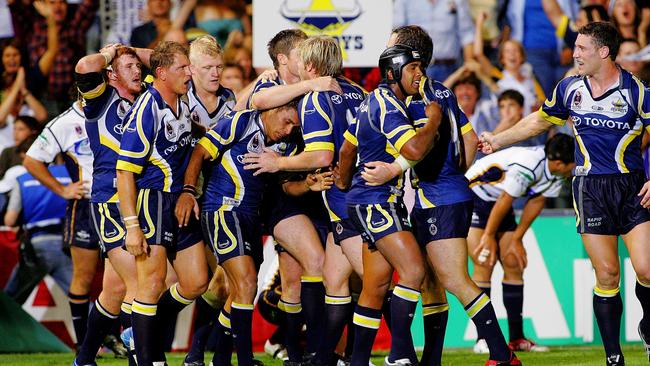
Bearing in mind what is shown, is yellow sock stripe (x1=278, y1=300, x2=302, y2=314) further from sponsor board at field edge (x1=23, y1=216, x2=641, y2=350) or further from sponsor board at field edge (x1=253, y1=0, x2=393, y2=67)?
sponsor board at field edge (x1=253, y1=0, x2=393, y2=67)

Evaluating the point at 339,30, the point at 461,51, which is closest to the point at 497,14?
the point at 461,51

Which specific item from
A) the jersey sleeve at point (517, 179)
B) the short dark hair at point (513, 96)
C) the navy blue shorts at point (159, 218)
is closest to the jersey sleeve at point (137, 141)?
the navy blue shorts at point (159, 218)

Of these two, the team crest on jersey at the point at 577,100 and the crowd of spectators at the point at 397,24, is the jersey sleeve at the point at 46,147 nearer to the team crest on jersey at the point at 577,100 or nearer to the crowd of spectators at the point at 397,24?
the crowd of spectators at the point at 397,24

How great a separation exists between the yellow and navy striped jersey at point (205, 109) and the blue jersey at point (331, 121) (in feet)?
2.85

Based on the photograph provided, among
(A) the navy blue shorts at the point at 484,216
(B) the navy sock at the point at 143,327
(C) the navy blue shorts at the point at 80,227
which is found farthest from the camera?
(A) the navy blue shorts at the point at 484,216

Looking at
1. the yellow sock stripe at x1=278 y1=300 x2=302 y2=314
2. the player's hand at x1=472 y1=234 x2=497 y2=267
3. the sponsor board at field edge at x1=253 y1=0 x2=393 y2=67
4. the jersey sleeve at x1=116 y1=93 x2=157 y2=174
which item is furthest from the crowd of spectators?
the jersey sleeve at x1=116 y1=93 x2=157 y2=174

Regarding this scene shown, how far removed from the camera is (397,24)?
11945 millimetres

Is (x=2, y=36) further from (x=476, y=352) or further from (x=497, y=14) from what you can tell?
(x=476, y=352)

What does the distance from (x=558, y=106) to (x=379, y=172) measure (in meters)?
1.84

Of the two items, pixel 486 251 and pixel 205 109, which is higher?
pixel 205 109

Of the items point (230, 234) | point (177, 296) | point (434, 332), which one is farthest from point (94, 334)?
point (434, 332)

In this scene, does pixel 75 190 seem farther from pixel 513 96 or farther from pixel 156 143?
pixel 513 96

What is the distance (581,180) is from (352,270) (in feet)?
5.63

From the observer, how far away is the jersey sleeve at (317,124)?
272 inches
